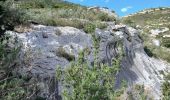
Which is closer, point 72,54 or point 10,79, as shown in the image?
point 10,79

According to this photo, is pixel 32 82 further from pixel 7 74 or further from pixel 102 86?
pixel 102 86

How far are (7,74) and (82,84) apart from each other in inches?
102

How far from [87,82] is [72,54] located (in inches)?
273

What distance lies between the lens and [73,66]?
966cm

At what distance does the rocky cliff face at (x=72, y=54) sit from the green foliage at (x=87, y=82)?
0.97 metres

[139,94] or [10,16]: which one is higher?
[10,16]

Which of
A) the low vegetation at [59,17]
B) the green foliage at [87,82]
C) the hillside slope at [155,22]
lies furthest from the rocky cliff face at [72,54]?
the hillside slope at [155,22]

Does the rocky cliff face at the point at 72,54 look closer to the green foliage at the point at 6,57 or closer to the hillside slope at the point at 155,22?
the green foliage at the point at 6,57

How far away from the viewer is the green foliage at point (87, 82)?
9.25 m

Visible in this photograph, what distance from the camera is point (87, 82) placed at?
363 inches

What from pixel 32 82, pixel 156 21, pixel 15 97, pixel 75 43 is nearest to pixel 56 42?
pixel 75 43

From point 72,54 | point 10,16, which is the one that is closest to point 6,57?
point 10,16

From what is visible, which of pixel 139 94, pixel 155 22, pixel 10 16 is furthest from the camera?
pixel 155 22

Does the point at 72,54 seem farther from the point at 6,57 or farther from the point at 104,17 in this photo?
the point at 104,17
